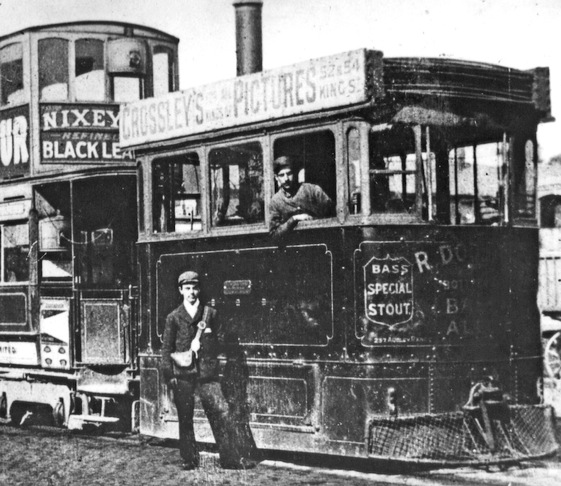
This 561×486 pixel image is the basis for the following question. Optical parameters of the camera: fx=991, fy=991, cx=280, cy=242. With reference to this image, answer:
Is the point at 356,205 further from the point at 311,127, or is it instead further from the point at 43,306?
the point at 43,306

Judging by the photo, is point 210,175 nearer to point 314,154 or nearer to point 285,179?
point 285,179

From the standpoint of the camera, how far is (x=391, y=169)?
24.0 ft

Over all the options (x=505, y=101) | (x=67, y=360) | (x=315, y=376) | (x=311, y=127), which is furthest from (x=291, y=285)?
(x=67, y=360)

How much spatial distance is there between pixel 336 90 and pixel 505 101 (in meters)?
1.41

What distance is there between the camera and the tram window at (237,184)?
321 inches

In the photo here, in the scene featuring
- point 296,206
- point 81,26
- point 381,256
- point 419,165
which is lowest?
point 381,256

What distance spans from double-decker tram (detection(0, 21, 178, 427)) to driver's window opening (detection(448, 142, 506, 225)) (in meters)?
3.31

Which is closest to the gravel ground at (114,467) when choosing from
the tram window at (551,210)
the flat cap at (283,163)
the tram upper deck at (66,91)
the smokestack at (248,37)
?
the flat cap at (283,163)

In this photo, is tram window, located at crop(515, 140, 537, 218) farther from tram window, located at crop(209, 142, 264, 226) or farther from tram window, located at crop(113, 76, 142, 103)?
tram window, located at crop(113, 76, 142, 103)

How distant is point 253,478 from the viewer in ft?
24.3

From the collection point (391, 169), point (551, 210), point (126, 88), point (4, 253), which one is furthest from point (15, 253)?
point (551, 210)

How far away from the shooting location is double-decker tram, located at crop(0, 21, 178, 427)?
10.0m

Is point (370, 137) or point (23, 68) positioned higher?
point (23, 68)

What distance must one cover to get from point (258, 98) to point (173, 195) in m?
1.53
